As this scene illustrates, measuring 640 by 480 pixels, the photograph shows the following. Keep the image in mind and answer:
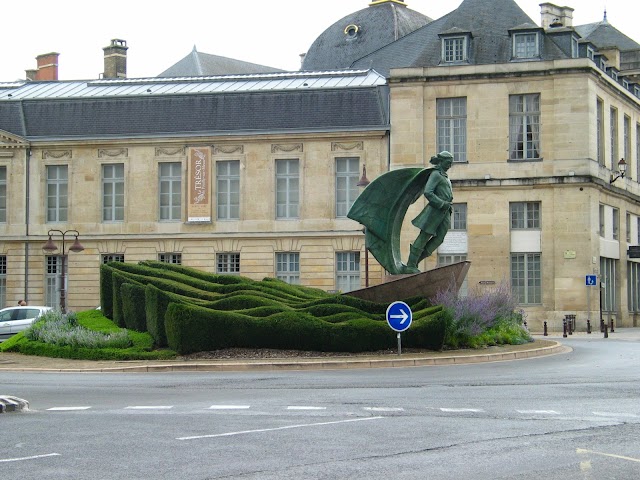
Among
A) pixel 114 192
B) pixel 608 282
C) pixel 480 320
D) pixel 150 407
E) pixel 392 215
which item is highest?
pixel 114 192

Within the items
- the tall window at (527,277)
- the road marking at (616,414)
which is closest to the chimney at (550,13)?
the tall window at (527,277)

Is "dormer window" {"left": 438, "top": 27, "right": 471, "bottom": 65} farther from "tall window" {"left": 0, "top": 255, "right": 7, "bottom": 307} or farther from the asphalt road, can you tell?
the asphalt road

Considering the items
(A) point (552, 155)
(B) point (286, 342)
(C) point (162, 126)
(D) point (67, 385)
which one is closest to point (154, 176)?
(C) point (162, 126)

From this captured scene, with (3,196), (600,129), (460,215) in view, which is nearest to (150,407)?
(460,215)

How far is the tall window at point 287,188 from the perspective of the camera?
173 feet

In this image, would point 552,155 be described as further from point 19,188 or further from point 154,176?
point 19,188

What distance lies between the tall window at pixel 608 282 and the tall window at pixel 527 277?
3209 millimetres

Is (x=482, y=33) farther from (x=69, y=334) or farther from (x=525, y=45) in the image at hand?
(x=69, y=334)

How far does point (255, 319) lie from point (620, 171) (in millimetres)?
32314

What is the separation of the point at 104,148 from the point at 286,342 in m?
30.8

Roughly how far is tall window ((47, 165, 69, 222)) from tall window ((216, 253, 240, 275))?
7.80 m

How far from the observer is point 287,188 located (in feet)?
173

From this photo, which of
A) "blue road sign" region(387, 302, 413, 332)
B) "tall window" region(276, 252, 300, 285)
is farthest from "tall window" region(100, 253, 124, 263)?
"blue road sign" region(387, 302, 413, 332)

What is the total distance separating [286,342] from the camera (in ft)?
83.5
